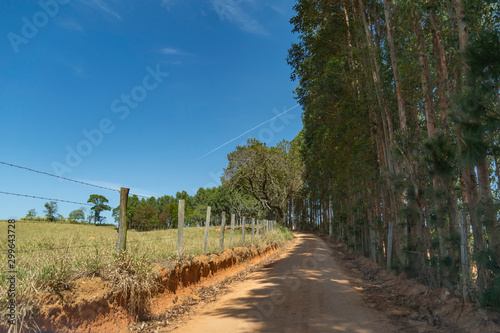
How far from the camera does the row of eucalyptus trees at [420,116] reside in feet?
15.9

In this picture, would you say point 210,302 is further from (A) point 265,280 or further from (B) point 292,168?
(B) point 292,168

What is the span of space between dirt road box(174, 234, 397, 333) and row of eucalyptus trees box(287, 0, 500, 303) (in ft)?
6.48

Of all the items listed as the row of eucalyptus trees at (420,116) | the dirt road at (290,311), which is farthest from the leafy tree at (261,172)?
the dirt road at (290,311)

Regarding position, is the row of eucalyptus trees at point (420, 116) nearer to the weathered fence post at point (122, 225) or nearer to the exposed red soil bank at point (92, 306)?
the exposed red soil bank at point (92, 306)

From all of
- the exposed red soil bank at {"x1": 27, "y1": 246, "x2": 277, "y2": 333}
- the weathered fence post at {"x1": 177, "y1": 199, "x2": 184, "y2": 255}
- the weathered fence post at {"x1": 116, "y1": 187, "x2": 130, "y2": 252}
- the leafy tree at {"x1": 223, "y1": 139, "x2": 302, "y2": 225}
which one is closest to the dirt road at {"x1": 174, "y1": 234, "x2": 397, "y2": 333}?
the exposed red soil bank at {"x1": 27, "y1": 246, "x2": 277, "y2": 333}

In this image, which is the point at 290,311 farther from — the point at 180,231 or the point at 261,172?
the point at 261,172

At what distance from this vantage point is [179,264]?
7359mm

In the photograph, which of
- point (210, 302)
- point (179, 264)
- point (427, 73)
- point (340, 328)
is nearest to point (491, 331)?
point (340, 328)

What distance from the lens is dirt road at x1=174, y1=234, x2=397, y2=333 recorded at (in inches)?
205

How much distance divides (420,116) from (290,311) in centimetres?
1435

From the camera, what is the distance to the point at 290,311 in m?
6.13

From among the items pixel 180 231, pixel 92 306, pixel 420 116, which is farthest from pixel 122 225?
pixel 420 116

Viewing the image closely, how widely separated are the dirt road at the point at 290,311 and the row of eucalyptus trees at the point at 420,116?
1.97 meters

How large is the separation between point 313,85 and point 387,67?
3489mm
